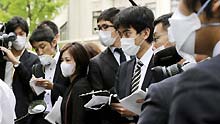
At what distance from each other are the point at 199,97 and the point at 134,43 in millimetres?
2663

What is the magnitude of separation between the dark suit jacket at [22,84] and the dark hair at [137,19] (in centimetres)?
188

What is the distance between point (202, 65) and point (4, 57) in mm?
4494

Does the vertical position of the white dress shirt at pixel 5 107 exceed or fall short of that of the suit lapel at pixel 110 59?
it falls short

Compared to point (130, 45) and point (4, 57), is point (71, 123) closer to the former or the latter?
point (130, 45)

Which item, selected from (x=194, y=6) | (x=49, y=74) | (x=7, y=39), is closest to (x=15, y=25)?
(x=7, y=39)

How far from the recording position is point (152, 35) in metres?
4.49

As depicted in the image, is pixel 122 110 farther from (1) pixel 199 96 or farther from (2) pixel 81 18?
(2) pixel 81 18

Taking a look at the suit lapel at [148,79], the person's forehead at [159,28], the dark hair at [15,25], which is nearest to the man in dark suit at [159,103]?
the suit lapel at [148,79]

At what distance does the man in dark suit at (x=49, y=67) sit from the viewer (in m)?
5.52

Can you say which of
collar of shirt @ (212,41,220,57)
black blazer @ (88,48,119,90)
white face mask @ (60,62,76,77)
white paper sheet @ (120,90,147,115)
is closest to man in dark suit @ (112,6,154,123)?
white paper sheet @ (120,90,147,115)

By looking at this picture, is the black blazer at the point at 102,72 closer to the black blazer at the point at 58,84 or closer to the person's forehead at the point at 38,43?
the black blazer at the point at 58,84

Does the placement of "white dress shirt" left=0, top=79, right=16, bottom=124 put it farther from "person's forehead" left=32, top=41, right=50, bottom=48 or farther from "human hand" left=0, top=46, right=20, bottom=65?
"person's forehead" left=32, top=41, right=50, bottom=48

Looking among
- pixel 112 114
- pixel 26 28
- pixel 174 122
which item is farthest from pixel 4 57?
pixel 174 122

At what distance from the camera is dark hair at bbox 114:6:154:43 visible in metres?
4.41
